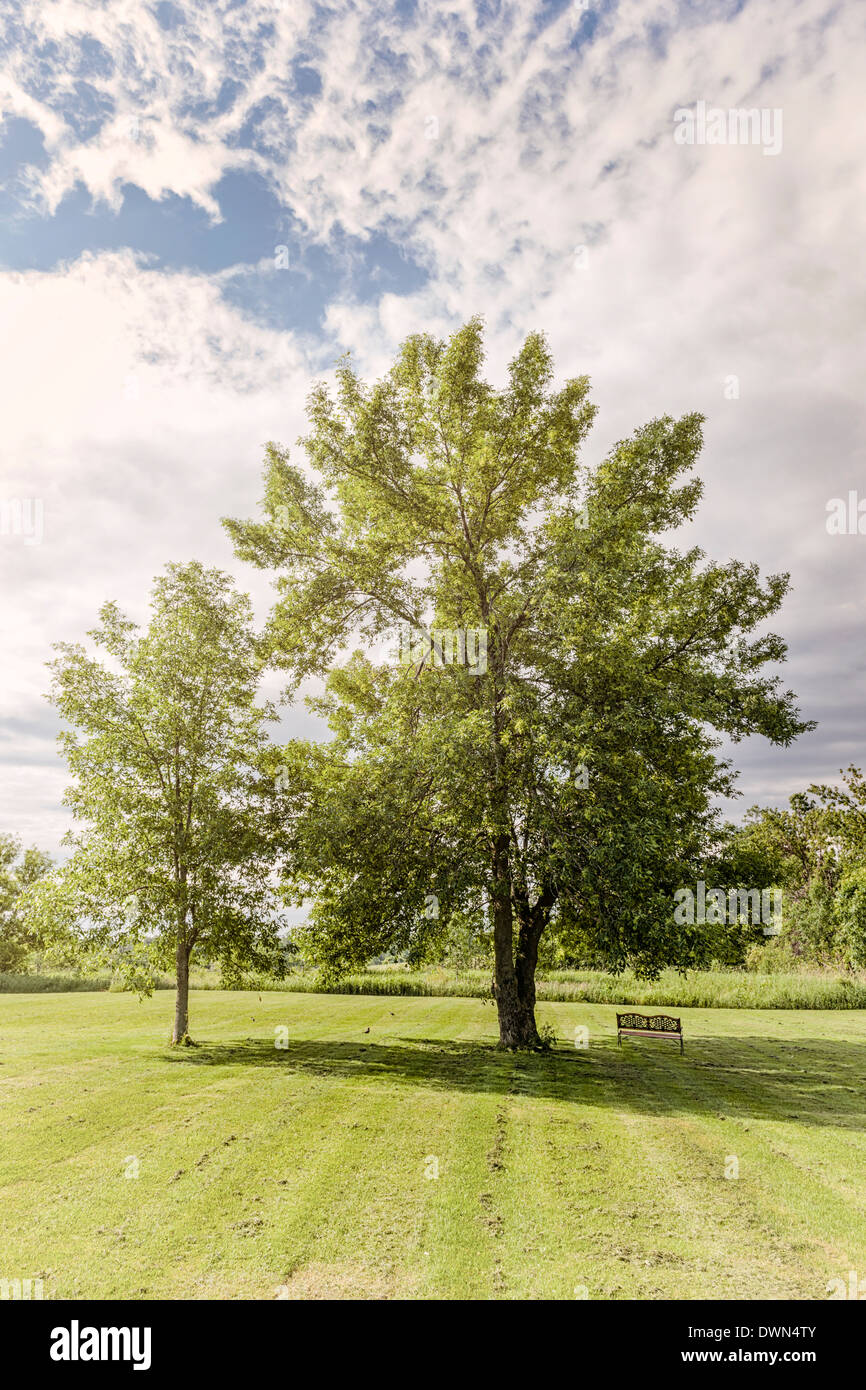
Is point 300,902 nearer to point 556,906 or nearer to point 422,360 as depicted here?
point 556,906

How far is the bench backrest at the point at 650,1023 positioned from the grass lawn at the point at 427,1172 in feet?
2.89

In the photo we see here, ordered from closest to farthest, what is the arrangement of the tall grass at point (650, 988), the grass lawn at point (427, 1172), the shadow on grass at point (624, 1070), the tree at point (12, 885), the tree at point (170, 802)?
the grass lawn at point (427, 1172) → the shadow on grass at point (624, 1070) → the tree at point (170, 802) → the tall grass at point (650, 988) → the tree at point (12, 885)

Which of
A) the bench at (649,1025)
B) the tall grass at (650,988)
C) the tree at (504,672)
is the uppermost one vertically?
the tree at (504,672)

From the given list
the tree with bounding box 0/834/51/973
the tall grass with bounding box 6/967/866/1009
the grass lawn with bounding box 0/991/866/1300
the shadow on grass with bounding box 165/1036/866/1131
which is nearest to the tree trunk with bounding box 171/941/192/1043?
the shadow on grass with bounding box 165/1036/866/1131

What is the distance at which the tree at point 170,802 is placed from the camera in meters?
18.9

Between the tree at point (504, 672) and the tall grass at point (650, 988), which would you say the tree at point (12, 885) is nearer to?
the tall grass at point (650, 988)

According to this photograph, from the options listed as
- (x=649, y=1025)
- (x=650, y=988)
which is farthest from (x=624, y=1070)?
(x=650, y=988)

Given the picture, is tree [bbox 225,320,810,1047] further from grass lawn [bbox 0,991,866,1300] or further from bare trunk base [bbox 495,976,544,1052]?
grass lawn [bbox 0,991,866,1300]

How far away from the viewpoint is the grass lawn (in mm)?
6977

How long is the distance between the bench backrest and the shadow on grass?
663mm

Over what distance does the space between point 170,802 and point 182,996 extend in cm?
586

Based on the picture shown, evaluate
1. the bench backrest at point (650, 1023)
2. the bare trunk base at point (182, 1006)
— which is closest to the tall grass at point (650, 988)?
the bare trunk base at point (182, 1006)

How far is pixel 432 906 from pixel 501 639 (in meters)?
7.69
